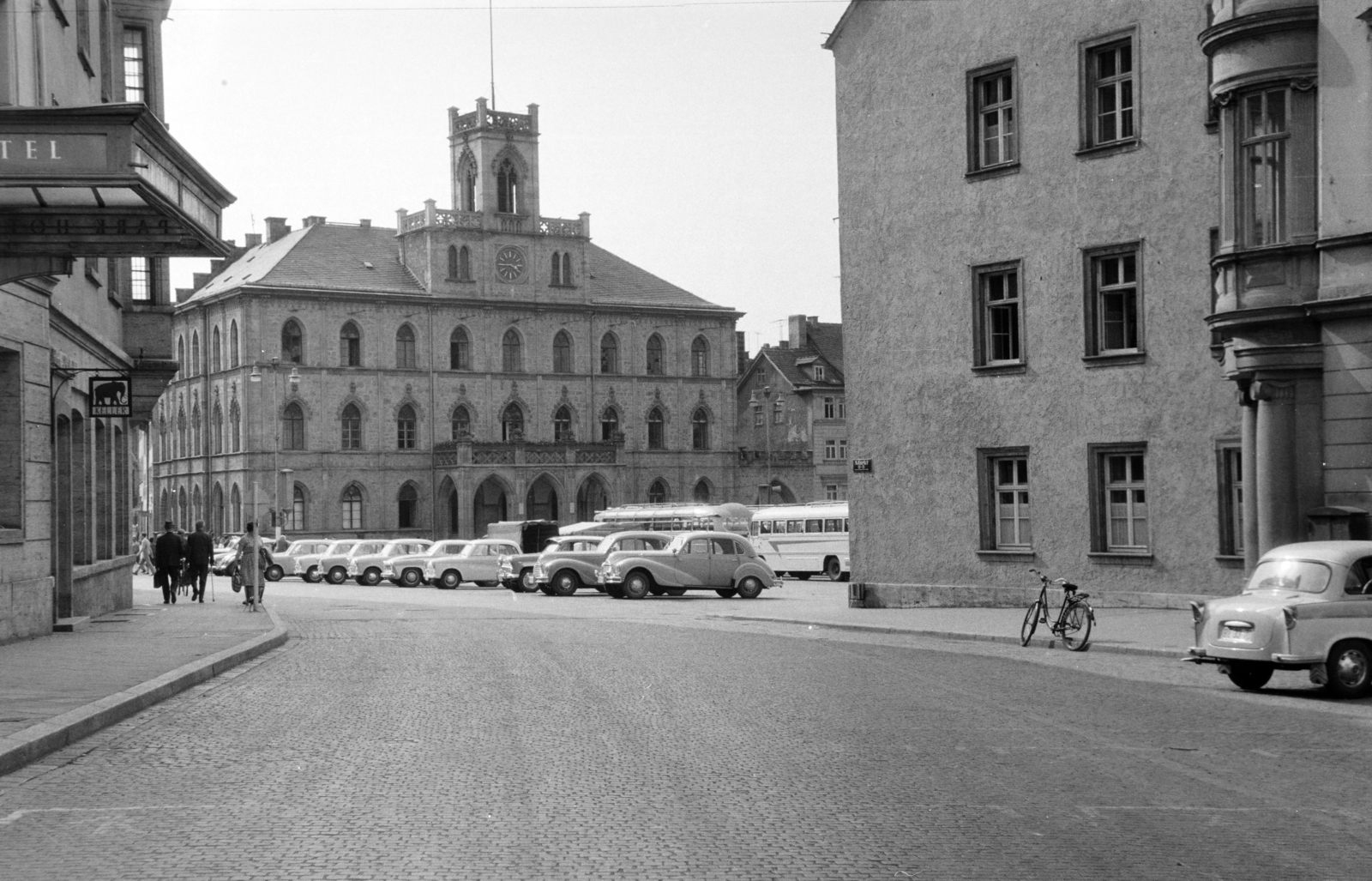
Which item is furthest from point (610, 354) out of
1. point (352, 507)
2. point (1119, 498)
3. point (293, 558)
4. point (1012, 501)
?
point (1119, 498)

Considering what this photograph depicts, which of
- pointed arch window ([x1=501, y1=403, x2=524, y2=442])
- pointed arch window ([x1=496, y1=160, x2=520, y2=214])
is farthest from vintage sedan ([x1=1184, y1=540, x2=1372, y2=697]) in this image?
pointed arch window ([x1=496, y1=160, x2=520, y2=214])

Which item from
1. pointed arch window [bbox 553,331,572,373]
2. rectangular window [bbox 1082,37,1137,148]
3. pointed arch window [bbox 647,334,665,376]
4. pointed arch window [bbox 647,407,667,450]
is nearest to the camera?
rectangular window [bbox 1082,37,1137,148]

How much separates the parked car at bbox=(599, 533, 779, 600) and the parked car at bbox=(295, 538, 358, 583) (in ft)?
77.7

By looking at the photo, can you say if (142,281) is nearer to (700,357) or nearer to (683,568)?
(683,568)

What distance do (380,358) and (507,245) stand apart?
33.4 ft

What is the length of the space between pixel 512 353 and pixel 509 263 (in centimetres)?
526

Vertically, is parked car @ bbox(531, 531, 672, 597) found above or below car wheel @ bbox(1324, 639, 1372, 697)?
below

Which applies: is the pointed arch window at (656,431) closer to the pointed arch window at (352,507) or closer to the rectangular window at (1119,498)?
the pointed arch window at (352,507)

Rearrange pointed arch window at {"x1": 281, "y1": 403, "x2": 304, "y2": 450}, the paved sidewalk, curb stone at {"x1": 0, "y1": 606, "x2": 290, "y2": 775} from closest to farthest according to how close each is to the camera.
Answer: curb stone at {"x1": 0, "y1": 606, "x2": 290, "y2": 775} → the paved sidewalk → pointed arch window at {"x1": 281, "y1": 403, "x2": 304, "y2": 450}

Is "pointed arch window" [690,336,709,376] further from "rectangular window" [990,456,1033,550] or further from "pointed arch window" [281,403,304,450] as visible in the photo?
"rectangular window" [990,456,1033,550]

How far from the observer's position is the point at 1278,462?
23203 mm

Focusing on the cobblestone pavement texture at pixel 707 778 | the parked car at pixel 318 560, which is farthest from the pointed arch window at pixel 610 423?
the cobblestone pavement texture at pixel 707 778

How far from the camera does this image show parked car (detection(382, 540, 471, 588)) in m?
58.2

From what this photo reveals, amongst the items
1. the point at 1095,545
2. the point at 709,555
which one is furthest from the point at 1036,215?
the point at 709,555
